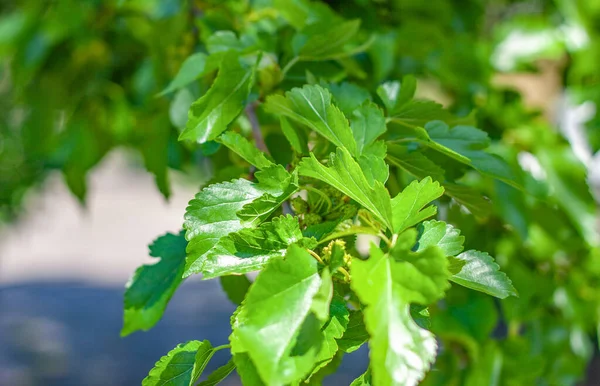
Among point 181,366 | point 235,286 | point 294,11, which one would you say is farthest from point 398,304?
point 294,11

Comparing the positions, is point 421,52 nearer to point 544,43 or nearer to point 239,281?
point 544,43

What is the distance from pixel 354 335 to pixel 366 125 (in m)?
0.14

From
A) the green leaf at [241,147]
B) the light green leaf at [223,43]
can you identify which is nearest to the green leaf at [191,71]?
the light green leaf at [223,43]

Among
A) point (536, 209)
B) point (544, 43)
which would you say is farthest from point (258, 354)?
point (544, 43)

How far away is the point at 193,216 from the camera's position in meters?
0.37

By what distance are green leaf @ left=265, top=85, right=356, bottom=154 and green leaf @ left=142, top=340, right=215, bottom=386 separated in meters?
0.15

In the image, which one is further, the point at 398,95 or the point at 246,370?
the point at 398,95

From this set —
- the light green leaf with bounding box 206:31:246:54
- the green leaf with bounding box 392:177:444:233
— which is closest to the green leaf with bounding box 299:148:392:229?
the green leaf with bounding box 392:177:444:233

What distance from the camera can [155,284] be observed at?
1.67 feet

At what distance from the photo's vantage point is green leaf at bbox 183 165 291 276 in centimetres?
36

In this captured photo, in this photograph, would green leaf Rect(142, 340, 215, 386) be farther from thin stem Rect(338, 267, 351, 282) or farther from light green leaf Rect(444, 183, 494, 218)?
light green leaf Rect(444, 183, 494, 218)

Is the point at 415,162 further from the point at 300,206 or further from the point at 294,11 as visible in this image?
the point at 294,11

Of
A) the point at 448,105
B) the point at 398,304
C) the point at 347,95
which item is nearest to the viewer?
the point at 398,304

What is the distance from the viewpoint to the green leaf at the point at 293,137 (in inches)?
17.2
